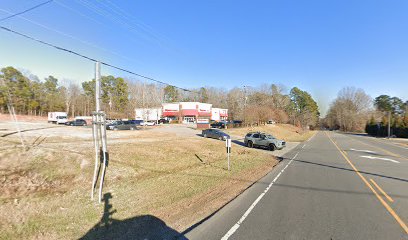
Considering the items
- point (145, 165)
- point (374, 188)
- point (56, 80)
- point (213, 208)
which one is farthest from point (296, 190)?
point (56, 80)

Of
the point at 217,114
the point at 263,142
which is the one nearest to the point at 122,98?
the point at 217,114

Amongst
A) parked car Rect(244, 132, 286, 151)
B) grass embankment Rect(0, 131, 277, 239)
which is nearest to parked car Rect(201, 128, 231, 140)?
parked car Rect(244, 132, 286, 151)

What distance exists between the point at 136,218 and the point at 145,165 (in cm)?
565

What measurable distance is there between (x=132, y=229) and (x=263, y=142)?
20121 millimetres

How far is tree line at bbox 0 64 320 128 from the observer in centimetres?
6322

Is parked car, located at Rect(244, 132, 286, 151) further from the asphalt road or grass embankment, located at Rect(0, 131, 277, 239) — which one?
the asphalt road

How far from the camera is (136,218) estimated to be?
5809mm

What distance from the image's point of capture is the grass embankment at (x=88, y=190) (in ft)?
18.1

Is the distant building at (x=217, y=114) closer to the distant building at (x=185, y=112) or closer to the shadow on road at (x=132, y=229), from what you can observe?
the distant building at (x=185, y=112)

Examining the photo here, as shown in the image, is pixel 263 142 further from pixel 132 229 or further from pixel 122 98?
pixel 122 98

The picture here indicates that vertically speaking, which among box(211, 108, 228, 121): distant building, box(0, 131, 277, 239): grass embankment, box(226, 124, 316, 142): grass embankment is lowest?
box(226, 124, 316, 142): grass embankment

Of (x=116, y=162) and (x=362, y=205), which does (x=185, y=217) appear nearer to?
(x=362, y=205)

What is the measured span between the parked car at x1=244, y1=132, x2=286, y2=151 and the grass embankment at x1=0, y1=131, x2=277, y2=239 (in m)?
11.1

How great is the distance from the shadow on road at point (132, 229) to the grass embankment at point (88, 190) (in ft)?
0.48
